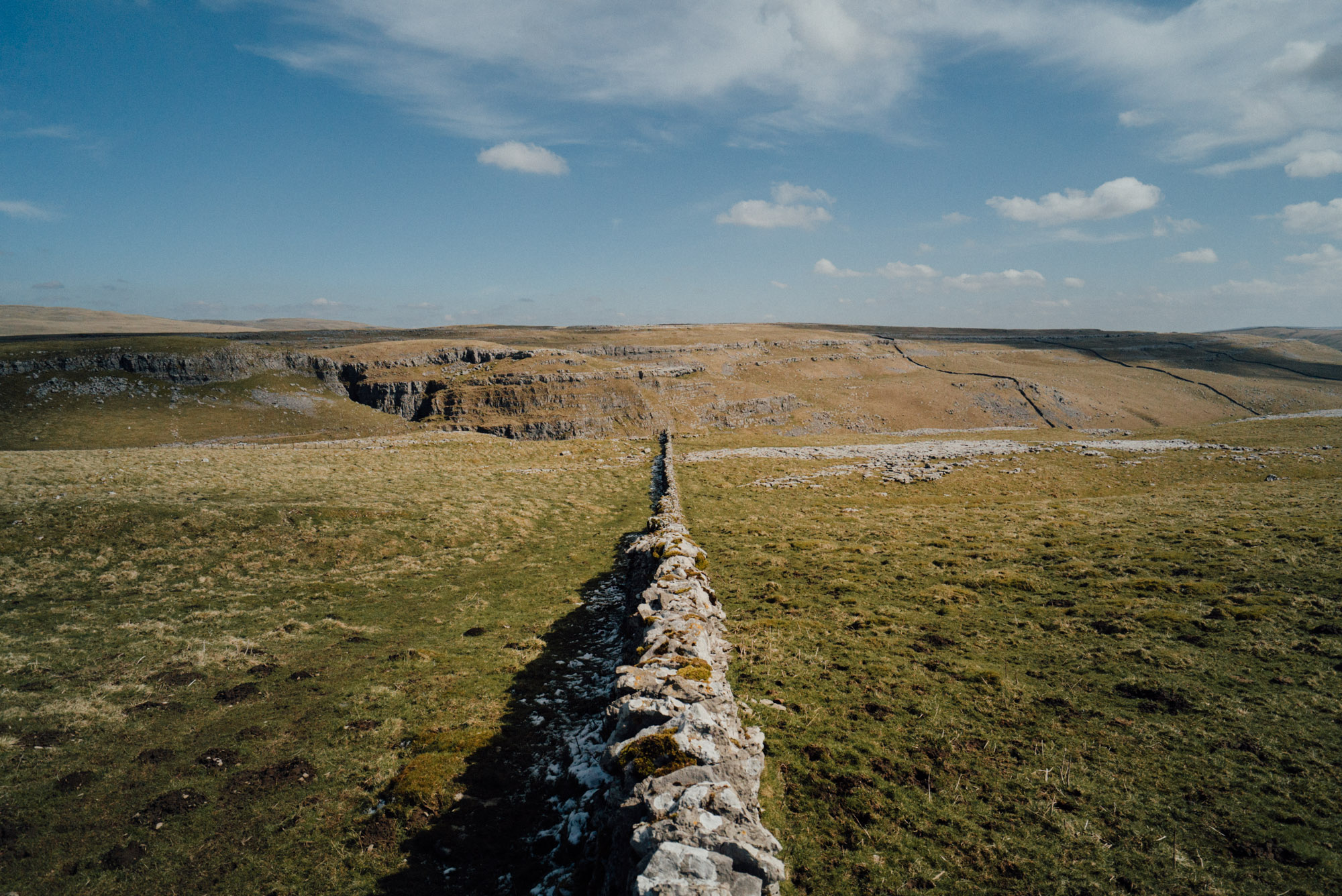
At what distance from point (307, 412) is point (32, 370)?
A: 113 feet

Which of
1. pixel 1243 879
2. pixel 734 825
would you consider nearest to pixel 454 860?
pixel 734 825

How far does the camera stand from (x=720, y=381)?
322 feet

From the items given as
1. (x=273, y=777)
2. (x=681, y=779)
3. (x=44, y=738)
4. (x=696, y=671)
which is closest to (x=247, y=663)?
(x=44, y=738)

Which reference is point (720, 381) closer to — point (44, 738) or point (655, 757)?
point (655, 757)

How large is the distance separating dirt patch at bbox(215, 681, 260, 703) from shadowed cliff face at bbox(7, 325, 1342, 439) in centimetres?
5629

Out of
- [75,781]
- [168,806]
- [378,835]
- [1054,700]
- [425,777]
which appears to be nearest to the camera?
[378,835]

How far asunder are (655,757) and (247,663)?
1267cm

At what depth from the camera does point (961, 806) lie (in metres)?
8.68

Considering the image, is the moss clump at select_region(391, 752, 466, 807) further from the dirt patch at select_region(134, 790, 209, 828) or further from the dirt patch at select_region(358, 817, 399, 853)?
the dirt patch at select_region(134, 790, 209, 828)

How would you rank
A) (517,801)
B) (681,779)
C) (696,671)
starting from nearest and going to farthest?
(681,779), (517,801), (696,671)

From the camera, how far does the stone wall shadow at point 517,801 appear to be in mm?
8250

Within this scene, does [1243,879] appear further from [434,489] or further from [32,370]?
[32,370]

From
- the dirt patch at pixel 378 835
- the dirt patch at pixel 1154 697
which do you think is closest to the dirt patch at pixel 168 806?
the dirt patch at pixel 378 835

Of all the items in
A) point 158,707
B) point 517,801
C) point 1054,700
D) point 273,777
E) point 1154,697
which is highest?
point 1154,697
